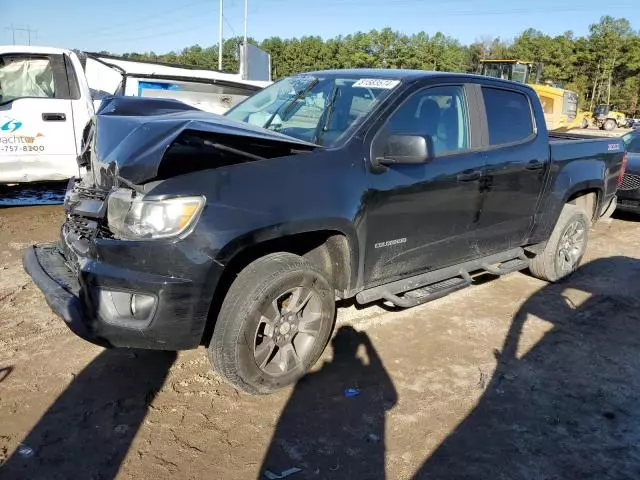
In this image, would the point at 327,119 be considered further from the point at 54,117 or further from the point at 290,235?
the point at 54,117

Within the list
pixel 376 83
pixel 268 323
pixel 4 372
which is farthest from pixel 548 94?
pixel 4 372

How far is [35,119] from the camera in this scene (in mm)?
6895

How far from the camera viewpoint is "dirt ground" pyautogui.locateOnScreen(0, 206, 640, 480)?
2.69 m

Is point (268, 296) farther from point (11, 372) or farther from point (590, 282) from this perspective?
point (590, 282)

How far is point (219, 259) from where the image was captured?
2791mm

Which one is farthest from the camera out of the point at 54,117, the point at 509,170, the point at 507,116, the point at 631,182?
the point at 631,182

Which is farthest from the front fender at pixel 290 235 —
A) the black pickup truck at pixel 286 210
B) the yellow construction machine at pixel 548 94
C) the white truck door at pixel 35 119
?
the yellow construction machine at pixel 548 94

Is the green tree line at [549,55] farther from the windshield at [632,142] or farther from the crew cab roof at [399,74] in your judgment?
the crew cab roof at [399,74]

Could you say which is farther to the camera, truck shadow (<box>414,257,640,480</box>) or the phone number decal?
the phone number decal

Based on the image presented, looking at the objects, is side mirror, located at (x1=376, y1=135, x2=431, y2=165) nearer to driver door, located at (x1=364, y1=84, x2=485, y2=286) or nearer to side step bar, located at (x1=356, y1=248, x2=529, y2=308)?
driver door, located at (x1=364, y1=84, x2=485, y2=286)

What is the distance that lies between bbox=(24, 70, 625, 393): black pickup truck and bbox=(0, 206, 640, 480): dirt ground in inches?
13.6

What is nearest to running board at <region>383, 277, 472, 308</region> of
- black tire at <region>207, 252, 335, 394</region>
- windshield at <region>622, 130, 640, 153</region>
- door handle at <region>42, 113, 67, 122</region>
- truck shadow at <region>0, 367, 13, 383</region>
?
black tire at <region>207, 252, 335, 394</region>

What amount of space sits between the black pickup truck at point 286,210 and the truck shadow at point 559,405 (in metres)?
0.70

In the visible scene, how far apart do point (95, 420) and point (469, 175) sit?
9.64 feet
